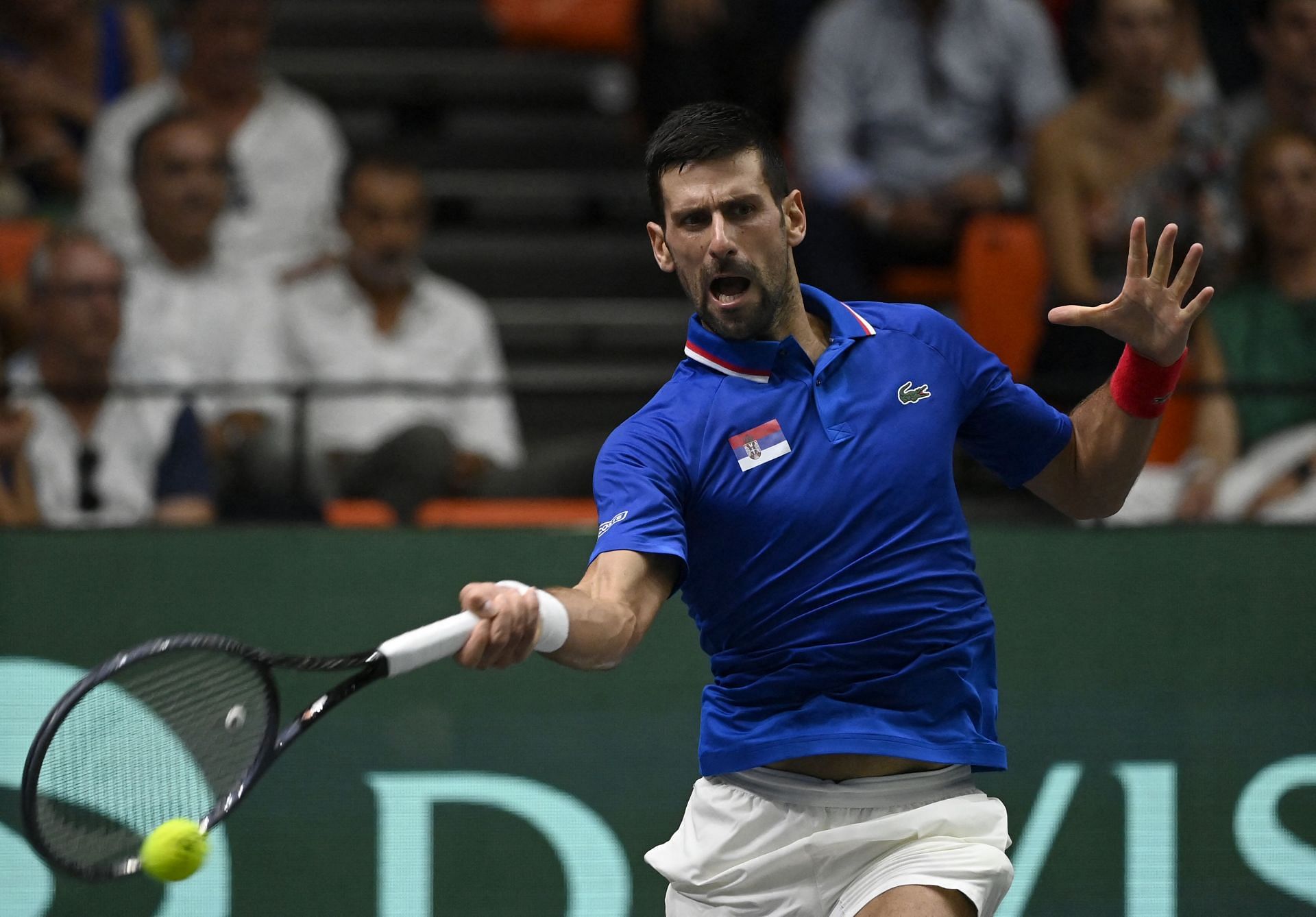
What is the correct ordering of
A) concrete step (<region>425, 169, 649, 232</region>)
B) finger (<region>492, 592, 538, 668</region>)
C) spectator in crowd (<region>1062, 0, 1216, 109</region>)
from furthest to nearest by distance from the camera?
concrete step (<region>425, 169, 649, 232</region>) → spectator in crowd (<region>1062, 0, 1216, 109</region>) → finger (<region>492, 592, 538, 668</region>)

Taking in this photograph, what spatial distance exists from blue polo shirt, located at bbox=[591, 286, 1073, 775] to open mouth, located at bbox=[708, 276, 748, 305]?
79mm

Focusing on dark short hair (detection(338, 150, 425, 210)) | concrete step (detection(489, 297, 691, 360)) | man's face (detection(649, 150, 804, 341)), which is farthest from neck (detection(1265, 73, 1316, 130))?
man's face (detection(649, 150, 804, 341))

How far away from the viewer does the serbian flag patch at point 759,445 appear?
9.72 feet

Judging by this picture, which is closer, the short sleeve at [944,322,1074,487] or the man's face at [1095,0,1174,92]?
the short sleeve at [944,322,1074,487]

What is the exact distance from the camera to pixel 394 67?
802cm

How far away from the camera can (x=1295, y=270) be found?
212 inches

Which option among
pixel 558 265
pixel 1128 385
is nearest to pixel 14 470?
pixel 558 265

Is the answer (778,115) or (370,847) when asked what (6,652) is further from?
(778,115)

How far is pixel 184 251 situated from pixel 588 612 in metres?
3.47

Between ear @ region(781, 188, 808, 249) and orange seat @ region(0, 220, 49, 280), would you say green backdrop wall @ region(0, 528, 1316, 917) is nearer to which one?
orange seat @ region(0, 220, 49, 280)

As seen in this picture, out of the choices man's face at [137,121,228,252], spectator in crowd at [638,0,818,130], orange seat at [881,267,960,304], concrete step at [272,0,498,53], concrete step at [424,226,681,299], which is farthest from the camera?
concrete step at [272,0,498,53]

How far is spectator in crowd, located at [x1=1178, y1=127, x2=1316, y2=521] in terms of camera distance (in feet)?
15.7

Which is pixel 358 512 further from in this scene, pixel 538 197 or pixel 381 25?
pixel 381 25

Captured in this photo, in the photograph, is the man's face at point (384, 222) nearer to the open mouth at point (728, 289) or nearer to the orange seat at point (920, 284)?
the orange seat at point (920, 284)
